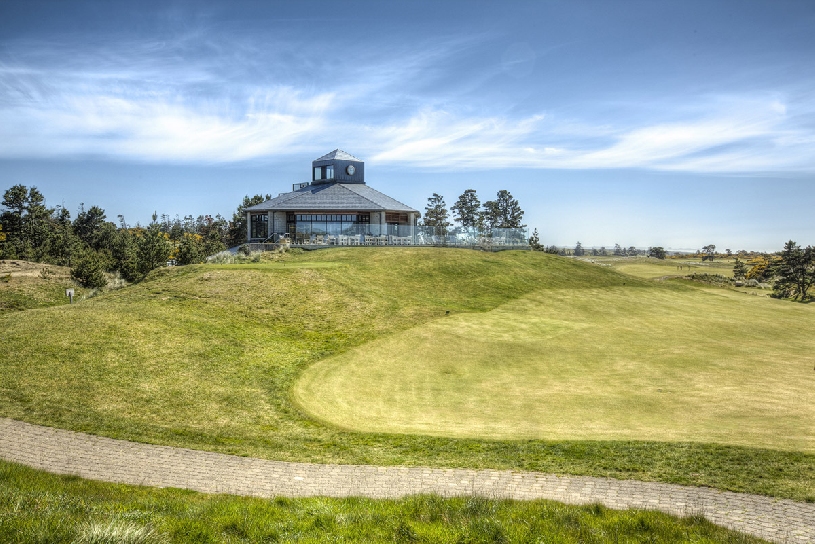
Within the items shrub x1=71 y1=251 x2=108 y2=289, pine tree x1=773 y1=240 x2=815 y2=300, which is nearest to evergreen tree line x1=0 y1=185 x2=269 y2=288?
shrub x1=71 y1=251 x2=108 y2=289

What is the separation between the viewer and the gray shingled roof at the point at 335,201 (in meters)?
55.8

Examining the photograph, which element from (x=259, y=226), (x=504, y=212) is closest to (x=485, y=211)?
(x=504, y=212)

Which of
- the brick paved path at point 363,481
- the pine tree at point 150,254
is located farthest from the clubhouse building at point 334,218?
the brick paved path at point 363,481

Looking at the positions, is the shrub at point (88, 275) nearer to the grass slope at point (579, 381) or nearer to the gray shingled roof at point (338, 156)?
the gray shingled roof at point (338, 156)

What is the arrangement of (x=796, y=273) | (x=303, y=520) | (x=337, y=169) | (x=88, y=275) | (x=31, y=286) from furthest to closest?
(x=796, y=273), (x=337, y=169), (x=88, y=275), (x=31, y=286), (x=303, y=520)

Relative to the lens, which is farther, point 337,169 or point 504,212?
point 504,212

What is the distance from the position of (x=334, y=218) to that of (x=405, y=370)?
36.9 m

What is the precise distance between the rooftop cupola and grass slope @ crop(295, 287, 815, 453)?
37.3 metres

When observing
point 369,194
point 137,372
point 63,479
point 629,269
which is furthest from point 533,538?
point 629,269

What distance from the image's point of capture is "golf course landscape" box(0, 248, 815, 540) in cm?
1327

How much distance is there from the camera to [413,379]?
2069cm

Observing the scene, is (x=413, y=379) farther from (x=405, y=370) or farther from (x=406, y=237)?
(x=406, y=237)

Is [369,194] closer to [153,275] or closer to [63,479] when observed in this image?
[153,275]

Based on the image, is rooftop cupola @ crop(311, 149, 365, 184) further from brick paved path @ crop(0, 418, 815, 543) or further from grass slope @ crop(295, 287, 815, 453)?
brick paved path @ crop(0, 418, 815, 543)
